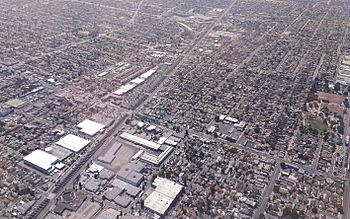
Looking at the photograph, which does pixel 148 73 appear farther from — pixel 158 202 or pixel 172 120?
→ pixel 158 202

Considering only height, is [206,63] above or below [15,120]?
above

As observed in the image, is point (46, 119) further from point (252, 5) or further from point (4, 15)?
point (252, 5)

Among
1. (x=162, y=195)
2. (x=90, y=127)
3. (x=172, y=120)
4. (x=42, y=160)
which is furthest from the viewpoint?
(x=172, y=120)

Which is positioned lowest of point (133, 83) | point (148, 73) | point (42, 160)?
point (42, 160)

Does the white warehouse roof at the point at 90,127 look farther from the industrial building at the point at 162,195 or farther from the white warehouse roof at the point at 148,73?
the white warehouse roof at the point at 148,73

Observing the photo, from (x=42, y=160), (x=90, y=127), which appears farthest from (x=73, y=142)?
(x=42, y=160)

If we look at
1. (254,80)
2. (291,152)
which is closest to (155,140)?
(291,152)
